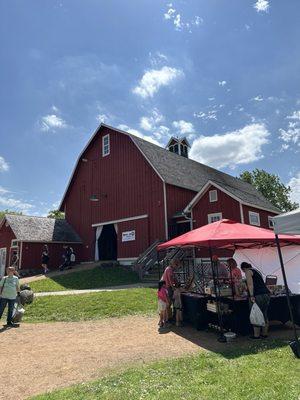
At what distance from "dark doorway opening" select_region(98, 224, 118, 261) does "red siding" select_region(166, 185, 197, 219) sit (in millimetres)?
6010

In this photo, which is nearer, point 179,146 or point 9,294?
point 9,294

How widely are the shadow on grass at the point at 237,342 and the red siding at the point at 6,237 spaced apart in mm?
19937

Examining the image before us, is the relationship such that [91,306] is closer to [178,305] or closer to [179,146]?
[178,305]

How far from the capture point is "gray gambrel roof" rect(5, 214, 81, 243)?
965 inches

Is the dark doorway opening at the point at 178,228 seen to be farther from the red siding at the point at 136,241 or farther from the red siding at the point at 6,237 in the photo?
the red siding at the point at 6,237

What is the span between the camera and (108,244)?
26250 millimetres

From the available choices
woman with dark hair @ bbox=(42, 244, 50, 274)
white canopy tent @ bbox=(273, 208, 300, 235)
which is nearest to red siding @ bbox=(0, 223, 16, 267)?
woman with dark hair @ bbox=(42, 244, 50, 274)

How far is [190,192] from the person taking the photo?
907 inches

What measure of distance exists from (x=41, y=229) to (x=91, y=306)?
628 inches

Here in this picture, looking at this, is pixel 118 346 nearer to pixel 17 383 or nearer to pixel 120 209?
pixel 17 383

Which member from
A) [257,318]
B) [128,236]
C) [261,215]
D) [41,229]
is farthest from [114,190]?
[257,318]

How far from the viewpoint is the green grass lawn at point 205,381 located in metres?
4.31

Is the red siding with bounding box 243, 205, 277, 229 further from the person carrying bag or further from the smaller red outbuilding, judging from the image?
the smaller red outbuilding

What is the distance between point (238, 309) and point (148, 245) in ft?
45.6
